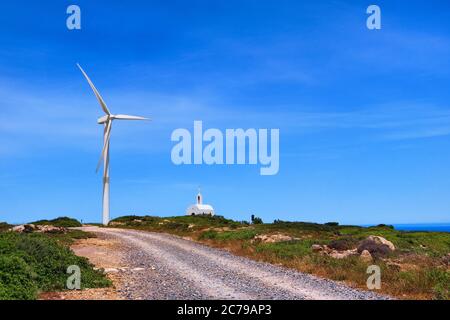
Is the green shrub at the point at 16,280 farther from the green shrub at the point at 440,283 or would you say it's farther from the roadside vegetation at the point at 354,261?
the green shrub at the point at 440,283

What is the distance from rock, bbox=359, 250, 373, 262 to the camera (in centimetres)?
2847

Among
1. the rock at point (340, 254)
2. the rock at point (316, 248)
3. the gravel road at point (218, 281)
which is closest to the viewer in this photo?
the gravel road at point (218, 281)

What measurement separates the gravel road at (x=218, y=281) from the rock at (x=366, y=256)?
578 centimetres

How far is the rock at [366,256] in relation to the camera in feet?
93.4

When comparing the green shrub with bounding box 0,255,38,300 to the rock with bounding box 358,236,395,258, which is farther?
the rock with bounding box 358,236,395,258

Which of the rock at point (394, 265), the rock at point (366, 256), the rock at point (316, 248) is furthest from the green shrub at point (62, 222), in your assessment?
the rock at point (394, 265)

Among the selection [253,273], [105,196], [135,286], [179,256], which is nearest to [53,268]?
[135,286]

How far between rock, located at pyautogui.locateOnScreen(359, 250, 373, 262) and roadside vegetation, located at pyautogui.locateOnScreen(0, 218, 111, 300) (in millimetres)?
15502

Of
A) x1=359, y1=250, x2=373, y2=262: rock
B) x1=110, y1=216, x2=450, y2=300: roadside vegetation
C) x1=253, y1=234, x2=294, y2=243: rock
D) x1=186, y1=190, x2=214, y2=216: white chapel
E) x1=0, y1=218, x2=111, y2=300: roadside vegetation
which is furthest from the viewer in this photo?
x1=186, y1=190, x2=214, y2=216: white chapel

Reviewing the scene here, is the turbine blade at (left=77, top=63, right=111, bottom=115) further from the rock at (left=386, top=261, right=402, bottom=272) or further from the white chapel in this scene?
the rock at (left=386, top=261, right=402, bottom=272)

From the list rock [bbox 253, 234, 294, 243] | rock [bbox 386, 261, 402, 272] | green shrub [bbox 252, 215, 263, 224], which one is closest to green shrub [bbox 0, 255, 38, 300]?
rock [bbox 386, 261, 402, 272]

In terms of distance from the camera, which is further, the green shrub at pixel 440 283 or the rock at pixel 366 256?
the rock at pixel 366 256
